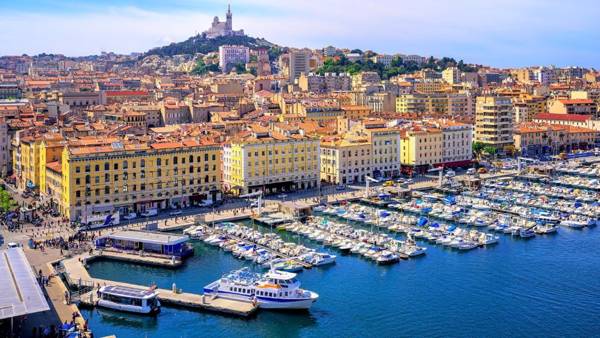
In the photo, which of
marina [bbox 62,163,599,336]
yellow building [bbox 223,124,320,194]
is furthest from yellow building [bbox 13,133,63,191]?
marina [bbox 62,163,599,336]

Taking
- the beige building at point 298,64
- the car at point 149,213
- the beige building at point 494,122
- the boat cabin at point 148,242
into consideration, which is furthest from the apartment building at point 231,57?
the boat cabin at point 148,242

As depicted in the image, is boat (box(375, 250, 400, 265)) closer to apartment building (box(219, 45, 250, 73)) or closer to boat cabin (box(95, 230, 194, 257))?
boat cabin (box(95, 230, 194, 257))

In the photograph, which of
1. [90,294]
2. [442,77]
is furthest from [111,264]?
[442,77]

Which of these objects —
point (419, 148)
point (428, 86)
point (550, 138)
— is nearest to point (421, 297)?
point (419, 148)

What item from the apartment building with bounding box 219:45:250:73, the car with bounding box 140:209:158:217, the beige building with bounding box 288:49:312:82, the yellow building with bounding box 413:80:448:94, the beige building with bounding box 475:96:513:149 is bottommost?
the car with bounding box 140:209:158:217

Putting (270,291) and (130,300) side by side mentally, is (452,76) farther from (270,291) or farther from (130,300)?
(130,300)

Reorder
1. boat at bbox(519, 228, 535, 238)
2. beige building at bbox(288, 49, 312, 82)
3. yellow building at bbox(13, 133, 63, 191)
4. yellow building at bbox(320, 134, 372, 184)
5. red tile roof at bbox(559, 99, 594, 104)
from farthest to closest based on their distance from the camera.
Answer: beige building at bbox(288, 49, 312, 82) → red tile roof at bbox(559, 99, 594, 104) → yellow building at bbox(320, 134, 372, 184) → yellow building at bbox(13, 133, 63, 191) → boat at bbox(519, 228, 535, 238)
